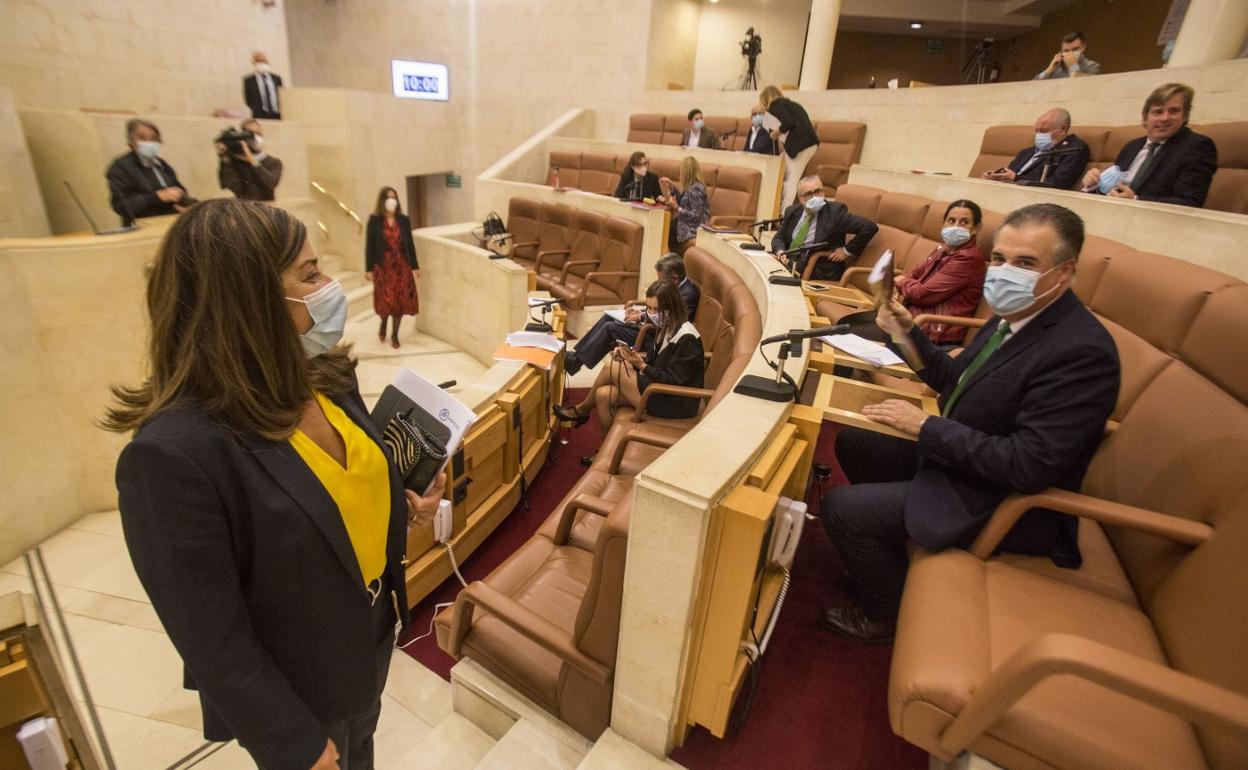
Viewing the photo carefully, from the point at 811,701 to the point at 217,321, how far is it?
1.73 meters

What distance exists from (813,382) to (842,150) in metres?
5.24

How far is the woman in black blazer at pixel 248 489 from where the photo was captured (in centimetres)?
77

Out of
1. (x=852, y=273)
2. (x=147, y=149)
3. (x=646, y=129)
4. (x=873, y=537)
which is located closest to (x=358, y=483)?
(x=873, y=537)

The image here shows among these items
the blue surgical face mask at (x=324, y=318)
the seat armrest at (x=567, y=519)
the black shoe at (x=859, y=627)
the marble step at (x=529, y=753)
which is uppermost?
the blue surgical face mask at (x=324, y=318)

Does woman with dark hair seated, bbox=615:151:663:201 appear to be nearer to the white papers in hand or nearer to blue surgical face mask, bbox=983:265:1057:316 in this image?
the white papers in hand

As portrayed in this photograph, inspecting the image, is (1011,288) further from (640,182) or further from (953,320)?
(640,182)

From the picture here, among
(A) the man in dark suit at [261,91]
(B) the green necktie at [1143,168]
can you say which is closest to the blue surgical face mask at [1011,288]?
(B) the green necktie at [1143,168]

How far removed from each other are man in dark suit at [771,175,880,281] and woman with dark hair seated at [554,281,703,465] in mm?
1140

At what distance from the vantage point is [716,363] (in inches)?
120

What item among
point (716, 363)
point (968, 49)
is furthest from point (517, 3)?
point (716, 363)

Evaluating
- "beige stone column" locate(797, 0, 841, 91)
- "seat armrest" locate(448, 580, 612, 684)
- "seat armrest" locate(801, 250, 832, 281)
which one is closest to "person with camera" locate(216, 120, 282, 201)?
"seat armrest" locate(801, 250, 832, 281)

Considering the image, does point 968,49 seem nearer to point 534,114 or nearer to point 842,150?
point 842,150

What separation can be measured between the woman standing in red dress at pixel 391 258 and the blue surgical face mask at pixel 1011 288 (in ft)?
16.4

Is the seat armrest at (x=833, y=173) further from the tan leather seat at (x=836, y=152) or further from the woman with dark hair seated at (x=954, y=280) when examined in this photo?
the woman with dark hair seated at (x=954, y=280)
